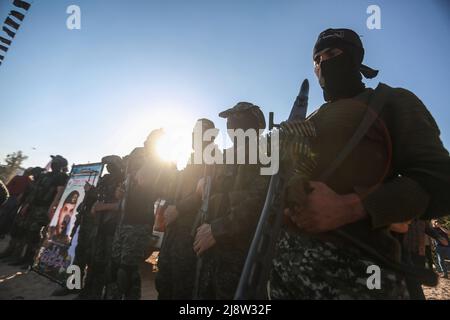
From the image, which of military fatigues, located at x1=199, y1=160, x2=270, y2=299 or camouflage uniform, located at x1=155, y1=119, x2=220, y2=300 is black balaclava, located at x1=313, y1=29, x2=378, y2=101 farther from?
camouflage uniform, located at x1=155, y1=119, x2=220, y2=300

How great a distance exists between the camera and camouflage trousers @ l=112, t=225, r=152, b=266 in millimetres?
3496

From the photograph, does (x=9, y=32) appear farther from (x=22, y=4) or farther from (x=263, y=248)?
(x=263, y=248)

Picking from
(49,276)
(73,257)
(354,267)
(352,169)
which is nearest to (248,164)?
(352,169)

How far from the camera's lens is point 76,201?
20.9 feet

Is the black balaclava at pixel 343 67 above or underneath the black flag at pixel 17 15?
underneath

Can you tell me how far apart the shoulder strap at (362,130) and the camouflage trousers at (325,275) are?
0.38m

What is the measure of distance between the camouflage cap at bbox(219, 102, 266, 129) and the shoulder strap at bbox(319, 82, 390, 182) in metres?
1.85

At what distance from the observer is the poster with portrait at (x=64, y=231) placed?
5812mm

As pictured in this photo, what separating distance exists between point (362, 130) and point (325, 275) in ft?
2.51

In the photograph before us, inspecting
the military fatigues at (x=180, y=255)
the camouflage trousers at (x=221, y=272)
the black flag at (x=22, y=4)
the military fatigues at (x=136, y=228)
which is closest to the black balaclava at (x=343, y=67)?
the camouflage trousers at (x=221, y=272)

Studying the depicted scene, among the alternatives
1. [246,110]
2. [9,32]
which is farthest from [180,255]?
[9,32]

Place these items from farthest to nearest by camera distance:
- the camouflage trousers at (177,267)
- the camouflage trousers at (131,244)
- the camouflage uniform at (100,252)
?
the camouflage uniform at (100,252) → the camouflage trousers at (131,244) → the camouflage trousers at (177,267)

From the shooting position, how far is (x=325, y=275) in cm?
119

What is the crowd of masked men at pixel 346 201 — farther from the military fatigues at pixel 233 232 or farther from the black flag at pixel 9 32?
the black flag at pixel 9 32
